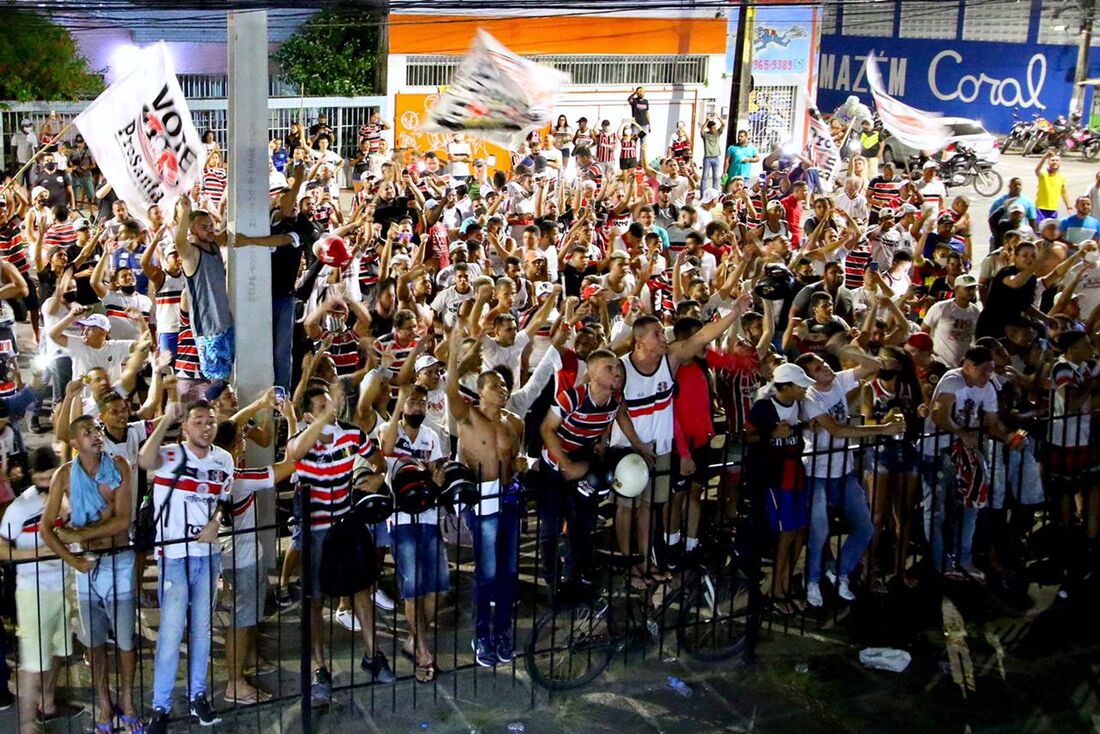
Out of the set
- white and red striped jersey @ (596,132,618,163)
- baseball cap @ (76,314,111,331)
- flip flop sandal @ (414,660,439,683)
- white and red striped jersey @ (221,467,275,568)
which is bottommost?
flip flop sandal @ (414,660,439,683)

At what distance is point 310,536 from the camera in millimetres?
7652

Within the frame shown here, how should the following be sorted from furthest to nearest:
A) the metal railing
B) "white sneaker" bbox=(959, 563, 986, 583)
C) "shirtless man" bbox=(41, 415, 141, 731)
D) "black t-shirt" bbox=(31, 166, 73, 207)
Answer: the metal railing
"black t-shirt" bbox=(31, 166, 73, 207)
"white sneaker" bbox=(959, 563, 986, 583)
"shirtless man" bbox=(41, 415, 141, 731)

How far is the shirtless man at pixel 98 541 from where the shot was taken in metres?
7.20

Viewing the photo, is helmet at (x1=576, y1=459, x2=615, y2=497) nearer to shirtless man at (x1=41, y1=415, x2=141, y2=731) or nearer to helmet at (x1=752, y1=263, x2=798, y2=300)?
shirtless man at (x1=41, y1=415, x2=141, y2=731)

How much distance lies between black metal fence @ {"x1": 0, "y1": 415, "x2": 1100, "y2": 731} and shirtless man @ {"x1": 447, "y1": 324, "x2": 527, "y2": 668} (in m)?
0.02

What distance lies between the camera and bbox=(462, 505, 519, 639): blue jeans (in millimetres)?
8188

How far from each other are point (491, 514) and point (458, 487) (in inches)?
15.6

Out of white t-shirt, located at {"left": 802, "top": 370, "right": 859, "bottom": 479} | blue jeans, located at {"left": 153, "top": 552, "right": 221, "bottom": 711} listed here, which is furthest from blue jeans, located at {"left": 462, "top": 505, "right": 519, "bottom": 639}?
white t-shirt, located at {"left": 802, "top": 370, "right": 859, "bottom": 479}

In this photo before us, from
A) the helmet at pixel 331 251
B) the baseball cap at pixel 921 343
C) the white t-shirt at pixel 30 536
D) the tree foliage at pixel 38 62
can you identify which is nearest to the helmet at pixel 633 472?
the baseball cap at pixel 921 343

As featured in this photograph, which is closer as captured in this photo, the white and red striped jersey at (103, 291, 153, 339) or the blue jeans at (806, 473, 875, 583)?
the blue jeans at (806, 473, 875, 583)

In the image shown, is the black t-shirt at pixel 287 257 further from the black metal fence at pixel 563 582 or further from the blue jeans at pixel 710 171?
the blue jeans at pixel 710 171

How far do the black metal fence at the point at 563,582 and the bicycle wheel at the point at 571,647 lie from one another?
0.01 m

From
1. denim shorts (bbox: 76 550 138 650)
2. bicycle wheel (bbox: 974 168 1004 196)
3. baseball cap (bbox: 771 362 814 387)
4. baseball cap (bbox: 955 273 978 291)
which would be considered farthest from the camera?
bicycle wheel (bbox: 974 168 1004 196)

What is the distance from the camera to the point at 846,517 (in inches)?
361
